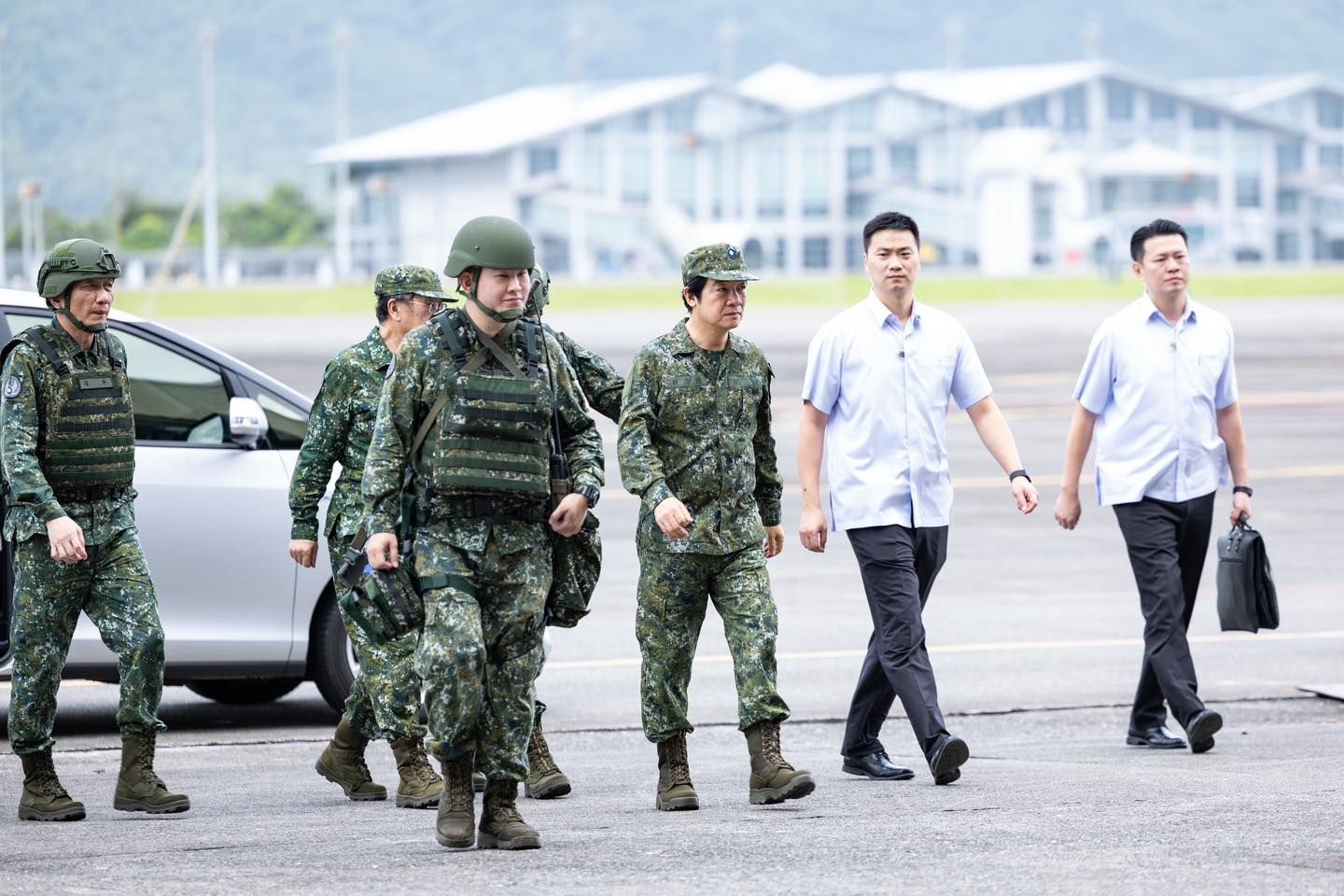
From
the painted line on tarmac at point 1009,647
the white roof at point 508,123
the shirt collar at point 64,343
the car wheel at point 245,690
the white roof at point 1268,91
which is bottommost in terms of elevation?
the painted line on tarmac at point 1009,647

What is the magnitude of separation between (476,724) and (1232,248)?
11196 centimetres

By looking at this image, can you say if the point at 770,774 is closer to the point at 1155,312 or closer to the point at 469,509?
the point at 469,509

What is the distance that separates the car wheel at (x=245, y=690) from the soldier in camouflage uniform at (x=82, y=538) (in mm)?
2850

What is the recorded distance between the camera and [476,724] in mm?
6367

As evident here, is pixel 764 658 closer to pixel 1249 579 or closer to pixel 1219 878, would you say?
pixel 1219 878

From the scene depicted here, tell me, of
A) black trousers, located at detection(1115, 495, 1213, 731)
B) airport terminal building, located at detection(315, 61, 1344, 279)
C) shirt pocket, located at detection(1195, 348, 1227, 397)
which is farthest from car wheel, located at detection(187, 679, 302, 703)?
airport terminal building, located at detection(315, 61, 1344, 279)

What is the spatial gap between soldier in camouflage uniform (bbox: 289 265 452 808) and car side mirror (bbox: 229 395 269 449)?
4.09 ft

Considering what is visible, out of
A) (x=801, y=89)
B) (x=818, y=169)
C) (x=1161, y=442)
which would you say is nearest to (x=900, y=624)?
(x=1161, y=442)

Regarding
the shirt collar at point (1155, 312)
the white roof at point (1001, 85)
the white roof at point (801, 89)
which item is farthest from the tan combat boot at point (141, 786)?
the white roof at point (801, 89)

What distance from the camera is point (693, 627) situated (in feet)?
23.7

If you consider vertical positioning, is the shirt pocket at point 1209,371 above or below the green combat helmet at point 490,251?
below

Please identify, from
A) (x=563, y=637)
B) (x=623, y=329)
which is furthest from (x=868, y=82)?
(x=563, y=637)

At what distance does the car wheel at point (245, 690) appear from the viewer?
33.0ft

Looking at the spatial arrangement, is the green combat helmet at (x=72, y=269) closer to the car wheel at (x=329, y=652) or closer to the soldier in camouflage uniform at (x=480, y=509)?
the soldier in camouflage uniform at (x=480, y=509)
